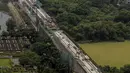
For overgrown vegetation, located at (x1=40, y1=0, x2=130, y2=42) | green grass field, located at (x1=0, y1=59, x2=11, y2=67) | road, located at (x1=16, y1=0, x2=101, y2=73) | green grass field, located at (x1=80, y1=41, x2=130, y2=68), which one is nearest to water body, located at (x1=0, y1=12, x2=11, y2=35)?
road, located at (x1=16, y1=0, x2=101, y2=73)

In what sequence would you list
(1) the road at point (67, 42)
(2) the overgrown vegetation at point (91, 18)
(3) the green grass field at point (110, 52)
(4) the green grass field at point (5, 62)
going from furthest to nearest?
(2) the overgrown vegetation at point (91, 18), (3) the green grass field at point (110, 52), (4) the green grass field at point (5, 62), (1) the road at point (67, 42)

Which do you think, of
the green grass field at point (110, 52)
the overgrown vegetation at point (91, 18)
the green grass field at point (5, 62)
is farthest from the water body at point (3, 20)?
the green grass field at point (5, 62)

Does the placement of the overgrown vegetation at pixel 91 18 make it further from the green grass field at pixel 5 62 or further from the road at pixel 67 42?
the green grass field at pixel 5 62

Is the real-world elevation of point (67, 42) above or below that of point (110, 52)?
above

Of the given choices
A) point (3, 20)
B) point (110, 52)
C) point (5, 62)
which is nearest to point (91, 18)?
point (110, 52)

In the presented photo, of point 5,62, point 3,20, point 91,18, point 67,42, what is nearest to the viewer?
point 5,62

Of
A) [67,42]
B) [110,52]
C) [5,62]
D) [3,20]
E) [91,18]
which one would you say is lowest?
[3,20]

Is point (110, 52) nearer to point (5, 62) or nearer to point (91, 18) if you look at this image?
point (91, 18)
